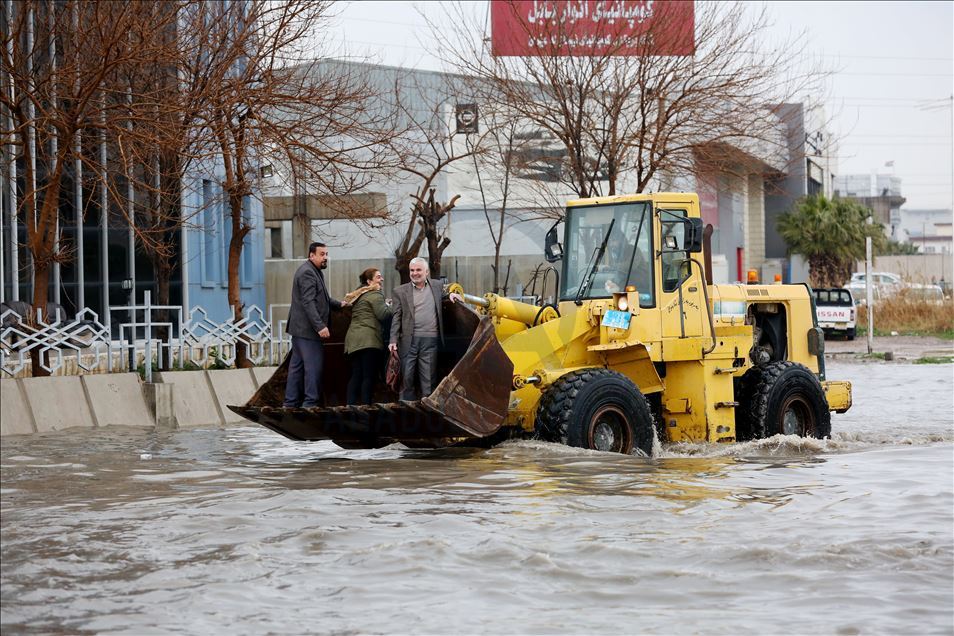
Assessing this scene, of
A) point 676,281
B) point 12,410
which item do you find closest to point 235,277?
point 676,281

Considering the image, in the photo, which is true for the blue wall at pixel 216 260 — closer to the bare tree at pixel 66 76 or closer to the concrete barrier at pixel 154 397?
the concrete barrier at pixel 154 397

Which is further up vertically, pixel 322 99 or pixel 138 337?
pixel 322 99

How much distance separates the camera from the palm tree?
60.4 metres

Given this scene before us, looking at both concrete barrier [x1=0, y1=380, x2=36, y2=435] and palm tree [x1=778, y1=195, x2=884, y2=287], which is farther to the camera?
palm tree [x1=778, y1=195, x2=884, y2=287]

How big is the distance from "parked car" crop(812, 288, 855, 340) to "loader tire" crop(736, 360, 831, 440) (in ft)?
83.4

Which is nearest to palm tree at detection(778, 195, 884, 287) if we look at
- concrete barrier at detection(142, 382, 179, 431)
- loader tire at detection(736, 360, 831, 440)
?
loader tire at detection(736, 360, 831, 440)

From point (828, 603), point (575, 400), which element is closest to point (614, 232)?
point (575, 400)

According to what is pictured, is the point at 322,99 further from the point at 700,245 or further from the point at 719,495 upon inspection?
the point at 719,495

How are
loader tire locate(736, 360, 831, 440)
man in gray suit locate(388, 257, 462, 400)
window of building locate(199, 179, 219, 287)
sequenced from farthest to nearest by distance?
1. window of building locate(199, 179, 219, 287)
2. loader tire locate(736, 360, 831, 440)
3. man in gray suit locate(388, 257, 462, 400)

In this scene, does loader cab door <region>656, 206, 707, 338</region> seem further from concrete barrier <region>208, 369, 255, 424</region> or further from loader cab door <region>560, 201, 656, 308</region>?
concrete barrier <region>208, 369, 255, 424</region>

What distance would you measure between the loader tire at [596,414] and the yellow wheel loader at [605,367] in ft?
0.04

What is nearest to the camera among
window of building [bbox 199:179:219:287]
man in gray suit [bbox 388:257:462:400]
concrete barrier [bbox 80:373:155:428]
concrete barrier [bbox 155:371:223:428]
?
man in gray suit [bbox 388:257:462:400]

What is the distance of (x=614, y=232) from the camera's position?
49.5 ft

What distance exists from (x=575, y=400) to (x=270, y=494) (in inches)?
134
